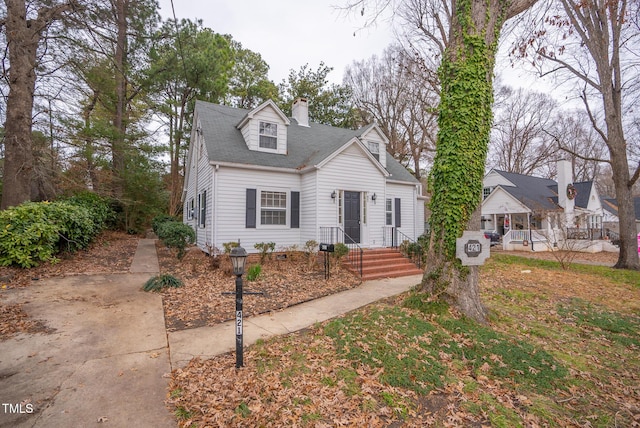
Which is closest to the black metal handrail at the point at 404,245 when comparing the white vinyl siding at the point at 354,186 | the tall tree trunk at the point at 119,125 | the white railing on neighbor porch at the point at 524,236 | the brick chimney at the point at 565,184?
the white vinyl siding at the point at 354,186

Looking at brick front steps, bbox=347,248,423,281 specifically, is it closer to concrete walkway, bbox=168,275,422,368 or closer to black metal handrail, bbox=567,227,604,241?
concrete walkway, bbox=168,275,422,368

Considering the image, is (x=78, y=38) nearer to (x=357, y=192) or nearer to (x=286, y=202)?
(x=286, y=202)

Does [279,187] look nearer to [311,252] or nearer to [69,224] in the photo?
[311,252]

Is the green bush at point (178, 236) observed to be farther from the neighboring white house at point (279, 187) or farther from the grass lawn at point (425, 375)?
the grass lawn at point (425, 375)

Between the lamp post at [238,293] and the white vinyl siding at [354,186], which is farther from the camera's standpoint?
the white vinyl siding at [354,186]

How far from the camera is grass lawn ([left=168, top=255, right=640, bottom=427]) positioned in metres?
2.76

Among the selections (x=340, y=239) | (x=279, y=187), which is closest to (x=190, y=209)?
(x=279, y=187)

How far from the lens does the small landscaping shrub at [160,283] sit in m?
6.36

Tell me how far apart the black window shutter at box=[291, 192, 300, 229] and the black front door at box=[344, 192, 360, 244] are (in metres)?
1.76

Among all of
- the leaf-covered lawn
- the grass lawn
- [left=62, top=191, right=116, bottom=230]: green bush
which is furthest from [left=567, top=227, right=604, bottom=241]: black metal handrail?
[left=62, top=191, right=116, bottom=230]: green bush

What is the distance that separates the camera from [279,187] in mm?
10508

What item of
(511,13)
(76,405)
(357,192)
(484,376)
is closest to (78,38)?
(357,192)

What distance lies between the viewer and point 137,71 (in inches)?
695

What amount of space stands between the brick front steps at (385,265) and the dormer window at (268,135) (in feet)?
17.8
